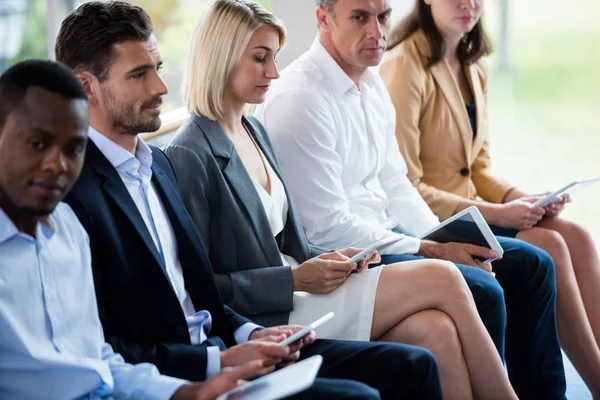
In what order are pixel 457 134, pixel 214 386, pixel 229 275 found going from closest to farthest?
pixel 214 386 → pixel 229 275 → pixel 457 134

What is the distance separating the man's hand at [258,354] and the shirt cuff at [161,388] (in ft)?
0.60

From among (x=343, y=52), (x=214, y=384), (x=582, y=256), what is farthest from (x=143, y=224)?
(x=582, y=256)

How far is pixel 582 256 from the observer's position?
3125 millimetres

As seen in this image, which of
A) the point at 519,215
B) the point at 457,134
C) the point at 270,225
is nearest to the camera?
the point at 270,225

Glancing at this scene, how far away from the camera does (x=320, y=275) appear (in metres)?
2.31

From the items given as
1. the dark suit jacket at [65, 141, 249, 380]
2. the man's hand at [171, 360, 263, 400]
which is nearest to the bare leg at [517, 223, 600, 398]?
the dark suit jacket at [65, 141, 249, 380]

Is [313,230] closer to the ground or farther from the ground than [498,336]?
farther from the ground

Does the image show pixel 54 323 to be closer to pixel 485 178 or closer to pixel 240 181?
pixel 240 181

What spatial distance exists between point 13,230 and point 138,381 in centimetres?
35

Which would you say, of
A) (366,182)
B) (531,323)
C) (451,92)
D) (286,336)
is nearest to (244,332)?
(286,336)

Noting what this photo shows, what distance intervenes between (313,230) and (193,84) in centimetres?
56

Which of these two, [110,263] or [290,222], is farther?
[290,222]

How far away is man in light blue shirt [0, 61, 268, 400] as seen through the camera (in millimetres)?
1513

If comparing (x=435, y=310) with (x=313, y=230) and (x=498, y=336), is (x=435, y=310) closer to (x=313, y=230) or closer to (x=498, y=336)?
(x=498, y=336)
